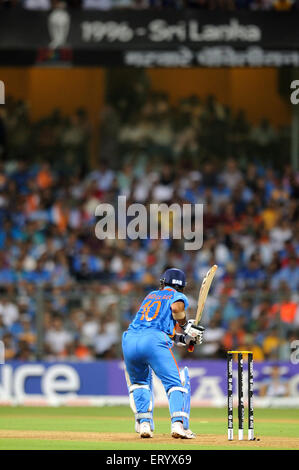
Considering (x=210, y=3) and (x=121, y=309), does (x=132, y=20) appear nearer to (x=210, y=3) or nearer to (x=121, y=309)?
(x=210, y=3)

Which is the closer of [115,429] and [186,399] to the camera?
[186,399]

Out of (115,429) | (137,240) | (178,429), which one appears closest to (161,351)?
(178,429)

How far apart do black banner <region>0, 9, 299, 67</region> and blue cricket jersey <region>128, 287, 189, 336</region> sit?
1109 cm

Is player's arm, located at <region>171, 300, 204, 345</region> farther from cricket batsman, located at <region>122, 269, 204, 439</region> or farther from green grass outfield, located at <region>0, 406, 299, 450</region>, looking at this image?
green grass outfield, located at <region>0, 406, 299, 450</region>

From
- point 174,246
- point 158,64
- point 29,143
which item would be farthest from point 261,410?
point 29,143

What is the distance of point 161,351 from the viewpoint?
479 inches

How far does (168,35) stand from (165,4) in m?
0.71

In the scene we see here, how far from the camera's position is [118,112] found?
28719 millimetres

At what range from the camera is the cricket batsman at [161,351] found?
39.8 ft

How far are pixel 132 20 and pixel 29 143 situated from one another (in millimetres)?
6086

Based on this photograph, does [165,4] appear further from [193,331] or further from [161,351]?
[161,351]

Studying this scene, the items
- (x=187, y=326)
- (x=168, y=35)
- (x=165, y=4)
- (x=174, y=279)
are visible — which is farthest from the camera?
(x=165, y=4)

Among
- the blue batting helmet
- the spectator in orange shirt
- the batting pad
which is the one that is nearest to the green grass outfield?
the batting pad

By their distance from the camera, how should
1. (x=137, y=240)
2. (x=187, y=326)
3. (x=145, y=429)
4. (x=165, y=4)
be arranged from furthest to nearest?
(x=137, y=240)
(x=165, y=4)
(x=145, y=429)
(x=187, y=326)
